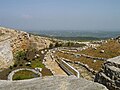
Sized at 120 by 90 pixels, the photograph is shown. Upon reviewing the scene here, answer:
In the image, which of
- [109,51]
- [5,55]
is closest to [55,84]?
[5,55]

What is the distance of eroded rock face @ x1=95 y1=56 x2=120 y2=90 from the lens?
13.5 meters

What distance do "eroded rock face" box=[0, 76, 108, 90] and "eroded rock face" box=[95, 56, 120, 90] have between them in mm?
4727

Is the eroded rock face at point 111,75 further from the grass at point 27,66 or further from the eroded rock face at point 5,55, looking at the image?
the eroded rock face at point 5,55

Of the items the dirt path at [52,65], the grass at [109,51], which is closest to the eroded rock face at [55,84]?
the dirt path at [52,65]

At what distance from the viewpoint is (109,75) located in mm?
13820

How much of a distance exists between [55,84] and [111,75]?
5590 millimetres

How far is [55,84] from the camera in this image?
28.6 ft

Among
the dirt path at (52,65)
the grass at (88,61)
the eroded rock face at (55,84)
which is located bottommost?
the dirt path at (52,65)

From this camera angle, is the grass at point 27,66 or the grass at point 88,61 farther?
the grass at point 88,61

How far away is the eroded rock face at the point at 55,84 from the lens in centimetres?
845

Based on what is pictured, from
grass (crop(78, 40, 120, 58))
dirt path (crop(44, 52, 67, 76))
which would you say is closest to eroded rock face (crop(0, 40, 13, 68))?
dirt path (crop(44, 52, 67, 76))

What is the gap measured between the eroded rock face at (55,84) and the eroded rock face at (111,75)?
4727 millimetres

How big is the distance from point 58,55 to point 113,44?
35.8 ft

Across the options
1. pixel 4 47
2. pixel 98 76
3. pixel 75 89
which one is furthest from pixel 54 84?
pixel 4 47
